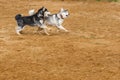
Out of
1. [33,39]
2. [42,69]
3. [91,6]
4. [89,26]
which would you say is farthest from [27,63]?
[91,6]

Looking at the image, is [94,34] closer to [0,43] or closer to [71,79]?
[0,43]

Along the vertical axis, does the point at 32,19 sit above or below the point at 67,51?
above

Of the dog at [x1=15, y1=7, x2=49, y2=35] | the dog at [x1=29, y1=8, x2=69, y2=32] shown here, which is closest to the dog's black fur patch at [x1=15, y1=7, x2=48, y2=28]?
the dog at [x1=15, y1=7, x2=49, y2=35]

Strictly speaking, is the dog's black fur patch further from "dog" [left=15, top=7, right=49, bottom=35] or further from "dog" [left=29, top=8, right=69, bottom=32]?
"dog" [left=29, top=8, right=69, bottom=32]

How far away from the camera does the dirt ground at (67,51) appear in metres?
8.40

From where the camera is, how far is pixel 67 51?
9984 mm

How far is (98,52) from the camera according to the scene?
32.6 ft

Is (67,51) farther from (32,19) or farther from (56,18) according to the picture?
(56,18)

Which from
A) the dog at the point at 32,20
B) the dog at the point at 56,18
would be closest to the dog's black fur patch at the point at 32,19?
the dog at the point at 32,20

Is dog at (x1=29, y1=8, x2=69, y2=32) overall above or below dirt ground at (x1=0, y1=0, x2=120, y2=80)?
above

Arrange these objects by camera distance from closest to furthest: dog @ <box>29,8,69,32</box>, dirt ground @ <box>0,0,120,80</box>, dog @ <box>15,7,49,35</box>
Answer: dirt ground @ <box>0,0,120,80</box> → dog @ <box>15,7,49,35</box> → dog @ <box>29,8,69,32</box>

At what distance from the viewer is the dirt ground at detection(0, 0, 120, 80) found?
840cm

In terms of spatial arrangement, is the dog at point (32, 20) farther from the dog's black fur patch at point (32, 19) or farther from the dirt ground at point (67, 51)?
the dirt ground at point (67, 51)

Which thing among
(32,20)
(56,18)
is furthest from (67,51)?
(56,18)
